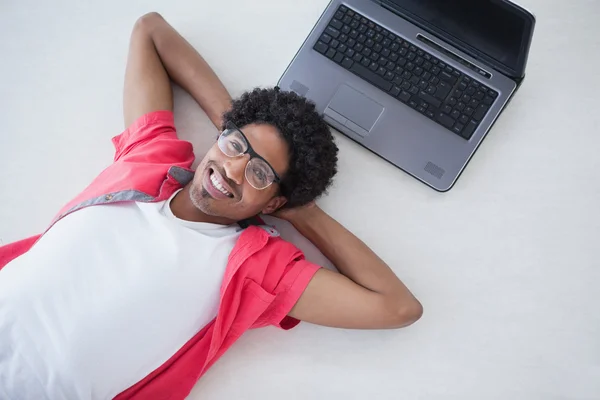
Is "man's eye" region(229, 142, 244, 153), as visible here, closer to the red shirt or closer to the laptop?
the red shirt

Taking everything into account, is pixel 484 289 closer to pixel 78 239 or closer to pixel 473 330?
pixel 473 330

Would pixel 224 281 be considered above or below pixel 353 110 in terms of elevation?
below

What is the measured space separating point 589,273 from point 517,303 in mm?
181

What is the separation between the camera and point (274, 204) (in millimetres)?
1171

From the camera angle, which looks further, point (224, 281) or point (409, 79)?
point (409, 79)

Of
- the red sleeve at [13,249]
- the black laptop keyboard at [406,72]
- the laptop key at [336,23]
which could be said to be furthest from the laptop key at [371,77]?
the red sleeve at [13,249]

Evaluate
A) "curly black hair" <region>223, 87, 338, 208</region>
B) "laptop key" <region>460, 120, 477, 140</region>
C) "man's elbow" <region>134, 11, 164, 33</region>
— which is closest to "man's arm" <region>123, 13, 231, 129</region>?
"man's elbow" <region>134, 11, 164, 33</region>

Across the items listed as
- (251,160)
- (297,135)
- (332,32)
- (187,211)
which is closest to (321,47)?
(332,32)

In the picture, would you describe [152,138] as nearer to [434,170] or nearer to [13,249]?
[13,249]

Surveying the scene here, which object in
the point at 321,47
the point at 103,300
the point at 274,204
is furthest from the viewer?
the point at 321,47

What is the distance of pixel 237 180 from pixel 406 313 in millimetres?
472

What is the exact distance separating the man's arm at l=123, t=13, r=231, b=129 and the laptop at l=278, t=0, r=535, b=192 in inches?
7.1

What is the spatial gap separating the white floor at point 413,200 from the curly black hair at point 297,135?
0.12 metres

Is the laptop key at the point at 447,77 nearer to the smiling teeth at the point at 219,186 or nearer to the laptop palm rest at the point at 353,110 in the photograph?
the laptop palm rest at the point at 353,110
